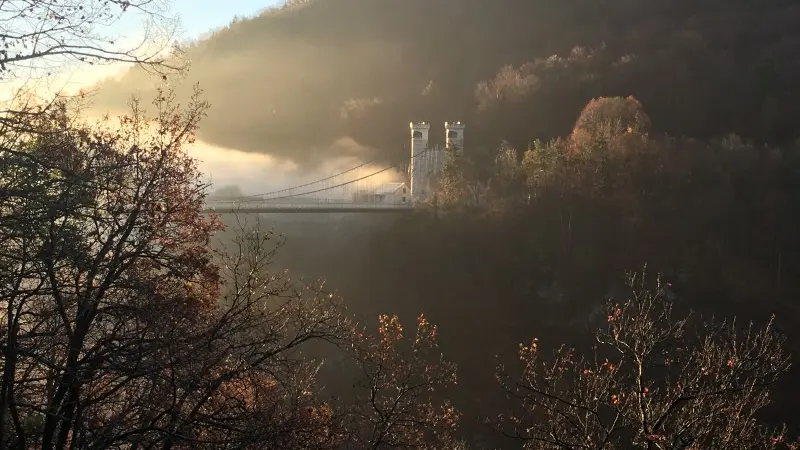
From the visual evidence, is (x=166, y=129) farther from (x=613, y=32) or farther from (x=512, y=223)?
(x=613, y=32)

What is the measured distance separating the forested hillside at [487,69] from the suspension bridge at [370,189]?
424 centimetres

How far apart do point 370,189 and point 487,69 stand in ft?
55.1

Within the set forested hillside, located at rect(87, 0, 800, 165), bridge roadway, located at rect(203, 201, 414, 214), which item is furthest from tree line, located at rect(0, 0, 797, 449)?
forested hillside, located at rect(87, 0, 800, 165)

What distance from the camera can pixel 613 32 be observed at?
140 ft

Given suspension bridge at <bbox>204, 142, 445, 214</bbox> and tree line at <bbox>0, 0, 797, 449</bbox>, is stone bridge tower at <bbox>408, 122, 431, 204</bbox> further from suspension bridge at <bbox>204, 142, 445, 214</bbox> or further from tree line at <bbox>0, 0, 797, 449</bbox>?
tree line at <bbox>0, 0, 797, 449</bbox>

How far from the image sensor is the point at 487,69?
42.7 meters

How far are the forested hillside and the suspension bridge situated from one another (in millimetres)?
4241

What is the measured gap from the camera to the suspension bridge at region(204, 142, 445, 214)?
2584 centimetres

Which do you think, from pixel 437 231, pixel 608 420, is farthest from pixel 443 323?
pixel 608 420

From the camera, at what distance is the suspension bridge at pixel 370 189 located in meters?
25.8

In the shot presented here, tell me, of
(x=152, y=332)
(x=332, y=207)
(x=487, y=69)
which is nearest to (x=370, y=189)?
(x=332, y=207)

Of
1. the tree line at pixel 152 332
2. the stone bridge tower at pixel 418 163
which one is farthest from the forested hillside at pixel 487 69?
the tree line at pixel 152 332

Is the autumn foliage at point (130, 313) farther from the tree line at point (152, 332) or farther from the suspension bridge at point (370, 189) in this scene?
the suspension bridge at point (370, 189)

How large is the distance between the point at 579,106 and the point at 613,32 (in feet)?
41.8
